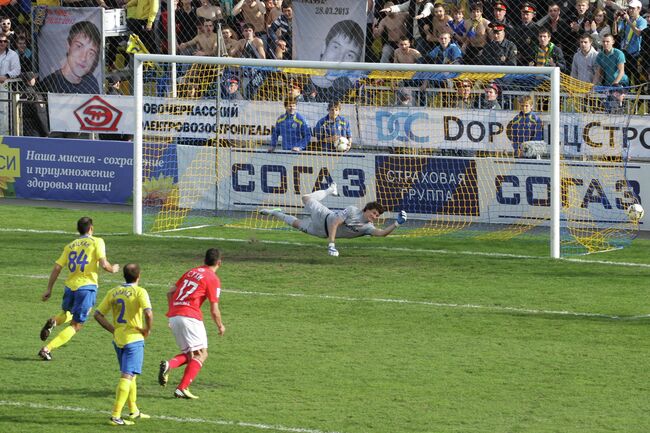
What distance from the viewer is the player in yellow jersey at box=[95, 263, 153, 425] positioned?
1164cm

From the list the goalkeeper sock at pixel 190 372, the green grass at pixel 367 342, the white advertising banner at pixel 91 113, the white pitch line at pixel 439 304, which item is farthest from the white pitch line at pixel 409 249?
the goalkeeper sock at pixel 190 372

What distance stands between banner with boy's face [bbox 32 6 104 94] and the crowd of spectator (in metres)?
0.20

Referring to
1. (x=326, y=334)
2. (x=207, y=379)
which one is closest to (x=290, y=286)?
(x=326, y=334)

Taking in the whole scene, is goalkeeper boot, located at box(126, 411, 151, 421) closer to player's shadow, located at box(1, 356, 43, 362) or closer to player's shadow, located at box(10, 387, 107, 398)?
player's shadow, located at box(10, 387, 107, 398)

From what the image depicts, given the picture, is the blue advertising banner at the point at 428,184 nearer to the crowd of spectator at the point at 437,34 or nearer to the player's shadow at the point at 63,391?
the crowd of spectator at the point at 437,34

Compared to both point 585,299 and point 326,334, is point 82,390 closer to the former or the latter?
point 326,334

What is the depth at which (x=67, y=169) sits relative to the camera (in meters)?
26.9

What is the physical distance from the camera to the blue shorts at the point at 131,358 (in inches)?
457

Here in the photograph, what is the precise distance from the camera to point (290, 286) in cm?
→ 1864

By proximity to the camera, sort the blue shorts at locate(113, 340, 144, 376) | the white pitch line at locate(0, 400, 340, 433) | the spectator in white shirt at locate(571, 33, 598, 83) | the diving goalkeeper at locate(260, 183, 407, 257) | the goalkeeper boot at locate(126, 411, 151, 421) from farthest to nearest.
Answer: the spectator in white shirt at locate(571, 33, 598, 83) < the diving goalkeeper at locate(260, 183, 407, 257) < the goalkeeper boot at locate(126, 411, 151, 421) < the blue shorts at locate(113, 340, 144, 376) < the white pitch line at locate(0, 400, 340, 433)

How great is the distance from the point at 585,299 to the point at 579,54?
341 inches

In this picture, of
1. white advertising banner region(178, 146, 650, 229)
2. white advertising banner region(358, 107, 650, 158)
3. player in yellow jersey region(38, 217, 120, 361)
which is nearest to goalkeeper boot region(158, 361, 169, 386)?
player in yellow jersey region(38, 217, 120, 361)

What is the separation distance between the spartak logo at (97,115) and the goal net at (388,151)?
1.28 metres

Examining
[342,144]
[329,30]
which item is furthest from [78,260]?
[329,30]
